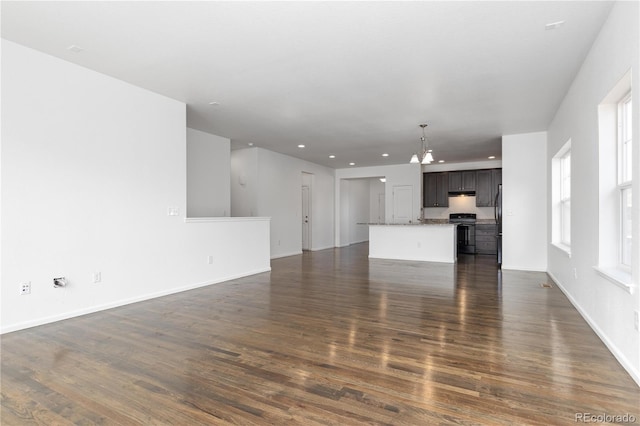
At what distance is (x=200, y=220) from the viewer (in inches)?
202

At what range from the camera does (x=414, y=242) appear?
8.08 meters

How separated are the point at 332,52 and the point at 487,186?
7.80 meters

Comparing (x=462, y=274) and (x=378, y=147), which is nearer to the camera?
(x=462, y=274)

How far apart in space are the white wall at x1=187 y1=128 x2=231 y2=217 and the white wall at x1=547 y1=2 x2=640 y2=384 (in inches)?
226

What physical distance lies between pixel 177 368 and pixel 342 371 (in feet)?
3.73

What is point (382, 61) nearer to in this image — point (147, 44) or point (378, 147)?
point (147, 44)

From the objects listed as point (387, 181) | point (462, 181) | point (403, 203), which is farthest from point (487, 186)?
point (387, 181)

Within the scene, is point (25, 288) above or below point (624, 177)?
below

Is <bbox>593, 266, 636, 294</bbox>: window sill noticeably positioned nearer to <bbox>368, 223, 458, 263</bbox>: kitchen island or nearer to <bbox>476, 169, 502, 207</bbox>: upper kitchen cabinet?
<bbox>368, 223, 458, 263</bbox>: kitchen island

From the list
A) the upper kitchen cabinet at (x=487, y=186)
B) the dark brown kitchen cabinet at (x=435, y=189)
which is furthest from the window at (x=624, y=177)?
the dark brown kitchen cabinet at (x=435, y=189)

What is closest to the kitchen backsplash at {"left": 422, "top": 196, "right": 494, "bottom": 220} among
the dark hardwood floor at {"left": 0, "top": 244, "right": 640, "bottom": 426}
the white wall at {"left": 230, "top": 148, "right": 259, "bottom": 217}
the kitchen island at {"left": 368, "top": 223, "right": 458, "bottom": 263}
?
the kitchen island at {"left": 368, "top": 223, "right": 458, "bottom": 263}

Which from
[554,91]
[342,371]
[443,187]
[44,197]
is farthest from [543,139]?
[44,197]

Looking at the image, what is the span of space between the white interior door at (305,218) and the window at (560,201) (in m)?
6.31

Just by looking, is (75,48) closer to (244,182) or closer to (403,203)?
(244,182)
